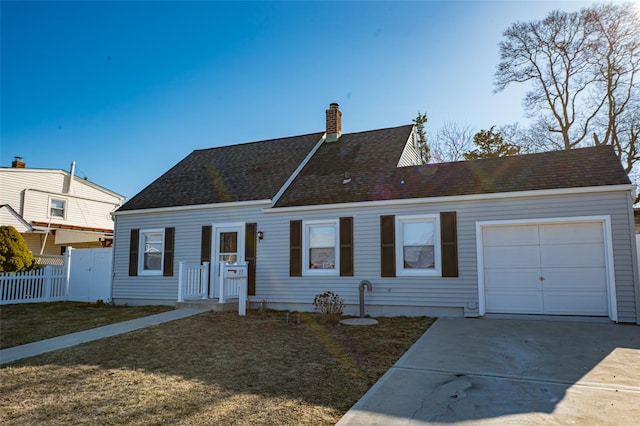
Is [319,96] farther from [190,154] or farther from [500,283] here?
[500,283]

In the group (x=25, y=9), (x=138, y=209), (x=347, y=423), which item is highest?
(x=25, y=9)

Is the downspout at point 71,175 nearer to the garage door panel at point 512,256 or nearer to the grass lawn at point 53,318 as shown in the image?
the grass lawn at point 53,318

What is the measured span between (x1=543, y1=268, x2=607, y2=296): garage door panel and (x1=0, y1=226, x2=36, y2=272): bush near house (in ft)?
52.5

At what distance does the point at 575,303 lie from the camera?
28.1ft

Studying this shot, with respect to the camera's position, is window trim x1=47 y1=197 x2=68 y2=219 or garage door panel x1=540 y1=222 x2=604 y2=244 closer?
garage door panel x1=540 y1=222 x2=604 y2=244

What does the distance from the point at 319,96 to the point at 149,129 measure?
6.76 meters

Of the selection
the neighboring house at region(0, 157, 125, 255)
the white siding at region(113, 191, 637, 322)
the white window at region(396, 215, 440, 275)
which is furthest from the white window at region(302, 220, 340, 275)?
the neighboring house at region(0, 157, 125, 255)

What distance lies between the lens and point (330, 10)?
1136 cm

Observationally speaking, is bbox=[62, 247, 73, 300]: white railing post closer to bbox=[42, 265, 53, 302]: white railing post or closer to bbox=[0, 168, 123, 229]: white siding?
bbox=[42, 265, 53, 302]: white railing post

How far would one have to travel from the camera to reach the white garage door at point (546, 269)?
27.9ft

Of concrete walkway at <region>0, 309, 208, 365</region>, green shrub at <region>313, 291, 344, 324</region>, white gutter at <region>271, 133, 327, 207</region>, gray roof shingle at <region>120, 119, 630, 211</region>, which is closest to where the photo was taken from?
concrete walkway at <region>0, 309, 208, 365</region>

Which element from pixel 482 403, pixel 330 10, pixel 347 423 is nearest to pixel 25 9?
pixel 330 10

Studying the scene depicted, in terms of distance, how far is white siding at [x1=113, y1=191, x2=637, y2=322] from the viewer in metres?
8.33

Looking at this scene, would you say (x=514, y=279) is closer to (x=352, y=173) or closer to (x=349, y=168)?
(x=352, y=173)
